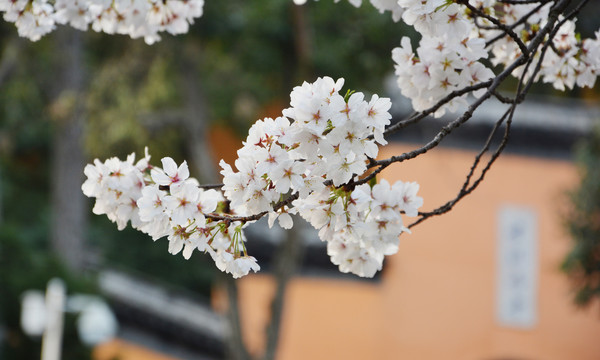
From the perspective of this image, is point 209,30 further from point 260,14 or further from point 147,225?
point 147,225

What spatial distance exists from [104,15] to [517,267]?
7315 mm

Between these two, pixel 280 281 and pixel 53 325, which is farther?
pixel 280 281

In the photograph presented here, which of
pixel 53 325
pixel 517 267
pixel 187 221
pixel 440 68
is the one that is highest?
pixel 517 267

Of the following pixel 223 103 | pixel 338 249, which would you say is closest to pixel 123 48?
pixel 223 103

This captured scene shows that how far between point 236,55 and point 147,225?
5.85 metres

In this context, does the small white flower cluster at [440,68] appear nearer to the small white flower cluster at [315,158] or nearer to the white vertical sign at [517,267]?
the small white flower cluster at [315,158]

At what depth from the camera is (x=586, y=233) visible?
7484mm

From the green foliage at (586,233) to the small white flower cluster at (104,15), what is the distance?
5767 mm

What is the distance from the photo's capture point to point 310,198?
66.2 inches

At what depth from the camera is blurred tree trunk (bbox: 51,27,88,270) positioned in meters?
9.34

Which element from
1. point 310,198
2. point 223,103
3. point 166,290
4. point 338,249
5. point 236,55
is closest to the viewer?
point 310,198

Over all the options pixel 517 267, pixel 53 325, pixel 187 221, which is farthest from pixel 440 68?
pixel 517 267

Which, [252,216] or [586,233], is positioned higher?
[586,233]

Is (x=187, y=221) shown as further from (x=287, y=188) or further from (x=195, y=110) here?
(x=195, y=110)
